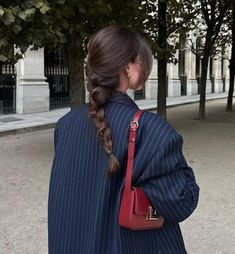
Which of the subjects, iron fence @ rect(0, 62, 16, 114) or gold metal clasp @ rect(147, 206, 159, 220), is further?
iron fence @ rect(0, 62, 16, 114)

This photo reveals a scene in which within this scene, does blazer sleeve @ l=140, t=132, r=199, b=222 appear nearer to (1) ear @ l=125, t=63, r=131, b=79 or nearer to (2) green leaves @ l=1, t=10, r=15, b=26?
(1) ear @ l=125, t=63, r=131, b=79

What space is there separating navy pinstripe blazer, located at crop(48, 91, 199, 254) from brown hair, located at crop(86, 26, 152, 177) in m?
0.04

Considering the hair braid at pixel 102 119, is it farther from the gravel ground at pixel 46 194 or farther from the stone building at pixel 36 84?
the stone building at pixel 36 84

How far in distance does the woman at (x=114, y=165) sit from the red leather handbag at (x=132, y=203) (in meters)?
0.02

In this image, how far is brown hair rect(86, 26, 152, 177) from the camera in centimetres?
187

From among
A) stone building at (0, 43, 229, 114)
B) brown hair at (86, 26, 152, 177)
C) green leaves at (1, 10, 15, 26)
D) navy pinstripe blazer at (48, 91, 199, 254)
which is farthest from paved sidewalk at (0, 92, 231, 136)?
brown hair at (86, 26, 152, 177)

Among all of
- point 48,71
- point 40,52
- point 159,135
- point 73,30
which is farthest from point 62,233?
point 48,71

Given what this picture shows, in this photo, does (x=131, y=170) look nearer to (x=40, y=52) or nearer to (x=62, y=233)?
(x=62, y=233)

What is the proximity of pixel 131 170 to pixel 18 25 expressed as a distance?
10.4ft

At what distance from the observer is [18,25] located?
15.2 feet

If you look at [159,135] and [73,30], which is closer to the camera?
[159,135]

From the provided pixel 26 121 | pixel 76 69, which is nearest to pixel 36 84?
pixel 26 121

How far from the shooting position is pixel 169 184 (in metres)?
1.83

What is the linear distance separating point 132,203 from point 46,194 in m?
4.85
